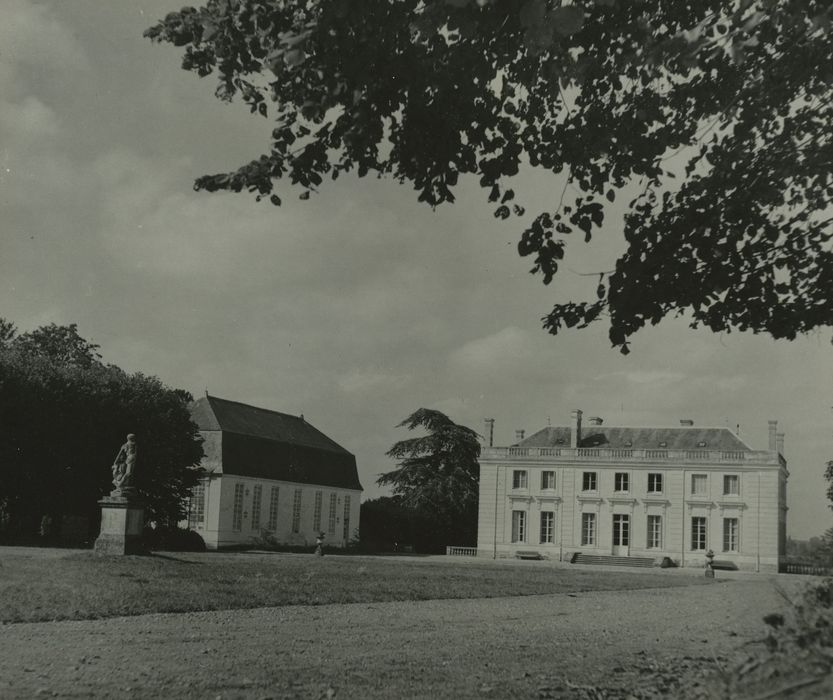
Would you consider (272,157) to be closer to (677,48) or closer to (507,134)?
(507,134)

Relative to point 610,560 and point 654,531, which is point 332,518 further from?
point 654,531

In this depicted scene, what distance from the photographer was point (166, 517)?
3950 centimetres

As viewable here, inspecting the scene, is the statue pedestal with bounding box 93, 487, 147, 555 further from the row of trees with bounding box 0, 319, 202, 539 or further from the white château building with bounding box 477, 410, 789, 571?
the white château building with bounding box 477, 410, 789, 571

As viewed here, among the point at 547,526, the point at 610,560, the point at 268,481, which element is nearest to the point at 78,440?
the point at 268,481

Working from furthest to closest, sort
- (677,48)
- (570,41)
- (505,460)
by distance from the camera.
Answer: (505,460)
(570,41)
(677,48)

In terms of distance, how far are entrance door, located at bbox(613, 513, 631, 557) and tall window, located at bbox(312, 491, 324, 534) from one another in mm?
20539

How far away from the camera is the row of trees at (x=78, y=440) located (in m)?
35.6

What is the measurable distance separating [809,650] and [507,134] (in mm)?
5061

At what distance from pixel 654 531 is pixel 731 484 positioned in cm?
514

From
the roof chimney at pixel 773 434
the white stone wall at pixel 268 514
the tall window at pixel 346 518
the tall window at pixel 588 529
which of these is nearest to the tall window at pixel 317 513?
the white stone wall at pixel 268 514

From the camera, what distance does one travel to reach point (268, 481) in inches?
2172

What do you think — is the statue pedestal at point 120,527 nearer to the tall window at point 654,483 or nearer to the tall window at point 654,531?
the tall window at point 654,531

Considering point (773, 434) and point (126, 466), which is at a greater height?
point (773, 434)

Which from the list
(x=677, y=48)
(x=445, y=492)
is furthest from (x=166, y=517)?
(x=677, y=48)
